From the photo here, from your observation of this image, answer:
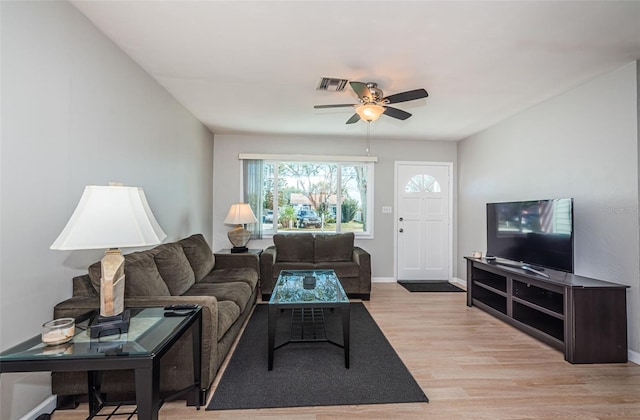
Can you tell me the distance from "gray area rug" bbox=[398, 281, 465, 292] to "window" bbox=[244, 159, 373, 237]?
1.06 m

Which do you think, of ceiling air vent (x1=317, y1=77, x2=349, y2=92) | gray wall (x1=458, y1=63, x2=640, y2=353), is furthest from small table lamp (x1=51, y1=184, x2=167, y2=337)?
gray wall (x1=458, y1=63, x2=640, y2=353)

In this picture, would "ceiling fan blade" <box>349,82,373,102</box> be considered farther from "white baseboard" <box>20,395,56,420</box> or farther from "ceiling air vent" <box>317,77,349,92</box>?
"white baseboard" <box>20,395,56,420</box>

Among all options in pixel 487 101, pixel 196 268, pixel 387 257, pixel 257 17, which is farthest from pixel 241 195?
pixel 487 101

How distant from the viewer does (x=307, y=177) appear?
4914 mm

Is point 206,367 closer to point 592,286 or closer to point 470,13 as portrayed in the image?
point 470,13

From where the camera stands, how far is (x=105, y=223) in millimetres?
1285

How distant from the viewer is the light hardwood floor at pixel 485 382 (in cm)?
171

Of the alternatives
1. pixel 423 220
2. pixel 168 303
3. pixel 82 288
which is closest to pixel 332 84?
pixel 168 303

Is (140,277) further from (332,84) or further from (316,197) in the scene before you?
(316,197)

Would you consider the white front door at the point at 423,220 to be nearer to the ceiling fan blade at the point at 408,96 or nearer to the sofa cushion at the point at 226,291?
the ceiling fan blade at the point at 408,96

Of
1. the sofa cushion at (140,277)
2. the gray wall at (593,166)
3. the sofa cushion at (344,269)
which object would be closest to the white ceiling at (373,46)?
the gray wall at (593,166)

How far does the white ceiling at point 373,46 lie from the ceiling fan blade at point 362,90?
254mm

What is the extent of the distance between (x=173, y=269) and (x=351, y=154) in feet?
11.0

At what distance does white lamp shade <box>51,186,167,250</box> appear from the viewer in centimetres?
125
